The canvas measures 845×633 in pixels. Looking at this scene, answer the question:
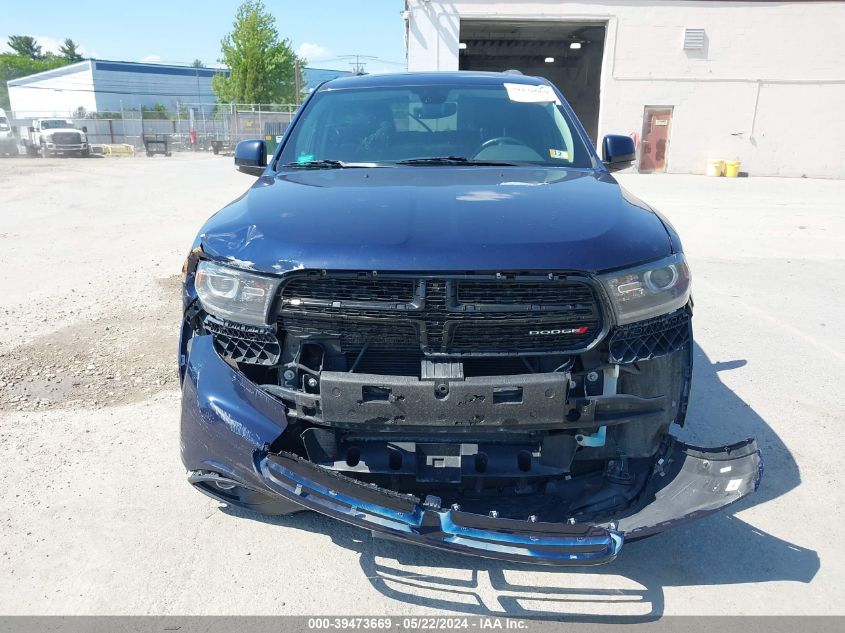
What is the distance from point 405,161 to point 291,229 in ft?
3.99

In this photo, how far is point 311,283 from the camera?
2223mm

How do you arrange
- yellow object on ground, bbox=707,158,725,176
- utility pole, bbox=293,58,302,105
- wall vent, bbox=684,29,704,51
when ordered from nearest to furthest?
1. wall vent, bbox=684,29,704,51
2. yellow object on ground, bbox=707,158,725,176
3. utility pole, bbox=293,58,302,105

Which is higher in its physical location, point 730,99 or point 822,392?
point 730,99

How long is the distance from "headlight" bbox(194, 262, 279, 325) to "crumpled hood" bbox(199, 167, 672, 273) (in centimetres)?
5

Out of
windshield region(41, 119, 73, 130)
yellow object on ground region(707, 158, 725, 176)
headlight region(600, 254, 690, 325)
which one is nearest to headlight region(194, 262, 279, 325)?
headlight region(600, 254, 690, 325)

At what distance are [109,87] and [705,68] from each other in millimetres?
54018

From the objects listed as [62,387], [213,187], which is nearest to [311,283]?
[62,387]

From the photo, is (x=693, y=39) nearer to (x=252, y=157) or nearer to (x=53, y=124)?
(x=252, y=157)

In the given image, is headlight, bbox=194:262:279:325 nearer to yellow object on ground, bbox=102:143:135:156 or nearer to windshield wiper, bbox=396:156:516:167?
windshield wiper, bbox=396:156:516:167

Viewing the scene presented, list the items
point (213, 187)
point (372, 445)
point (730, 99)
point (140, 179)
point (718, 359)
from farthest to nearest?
point (730, 99), point (140, 179), point (213, 187), point (718, 359), point (372, 445)

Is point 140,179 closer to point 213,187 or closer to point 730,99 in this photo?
point 213,187

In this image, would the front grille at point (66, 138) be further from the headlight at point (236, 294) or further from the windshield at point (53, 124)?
the headlight at point (236, 294)

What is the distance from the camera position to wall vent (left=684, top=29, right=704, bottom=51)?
2109 centimetres

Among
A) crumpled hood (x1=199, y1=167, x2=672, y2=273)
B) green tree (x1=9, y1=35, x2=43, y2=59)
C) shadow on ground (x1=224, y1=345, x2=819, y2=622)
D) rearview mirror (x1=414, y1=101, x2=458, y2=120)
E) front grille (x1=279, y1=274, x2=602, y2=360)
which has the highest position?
green tree (x1=9, y1=35, x2=43, y2=59)
